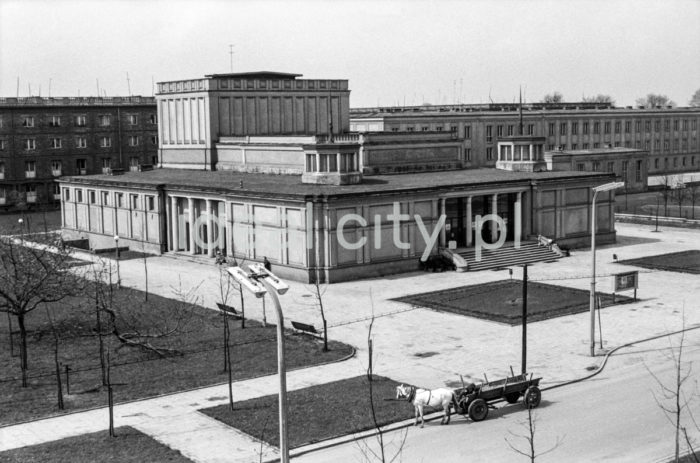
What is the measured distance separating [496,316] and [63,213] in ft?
168

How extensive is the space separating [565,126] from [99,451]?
342 ft

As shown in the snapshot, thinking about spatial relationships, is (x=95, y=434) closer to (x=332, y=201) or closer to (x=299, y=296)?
(x=299, y=296)

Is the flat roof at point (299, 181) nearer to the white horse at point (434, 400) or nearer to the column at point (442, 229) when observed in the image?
the column at point (442, 229)

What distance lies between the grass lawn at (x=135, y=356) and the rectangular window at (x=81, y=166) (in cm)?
6164

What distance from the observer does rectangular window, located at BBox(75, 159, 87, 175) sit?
4247 inches

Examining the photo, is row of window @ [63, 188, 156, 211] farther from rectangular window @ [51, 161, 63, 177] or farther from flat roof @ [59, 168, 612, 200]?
rectangular window @ [51, 161, 63, 177]

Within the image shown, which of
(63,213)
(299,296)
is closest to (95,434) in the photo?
(299,296)

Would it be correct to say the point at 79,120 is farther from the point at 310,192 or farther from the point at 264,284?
the point at 264,284

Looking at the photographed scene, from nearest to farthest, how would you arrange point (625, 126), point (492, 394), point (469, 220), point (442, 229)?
point (492, 394)
point (442, 229)
point (469, 220)
point (625, 126)

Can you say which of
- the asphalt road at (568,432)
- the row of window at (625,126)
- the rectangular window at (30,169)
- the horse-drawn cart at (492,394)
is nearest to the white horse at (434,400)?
the horse-drawn cart at (492,394)

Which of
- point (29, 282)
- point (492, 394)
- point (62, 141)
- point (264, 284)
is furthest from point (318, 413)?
point (62, 141)

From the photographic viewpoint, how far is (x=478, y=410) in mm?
30078

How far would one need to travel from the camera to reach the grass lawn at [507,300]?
153 feet

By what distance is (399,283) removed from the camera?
5628 centimetres
